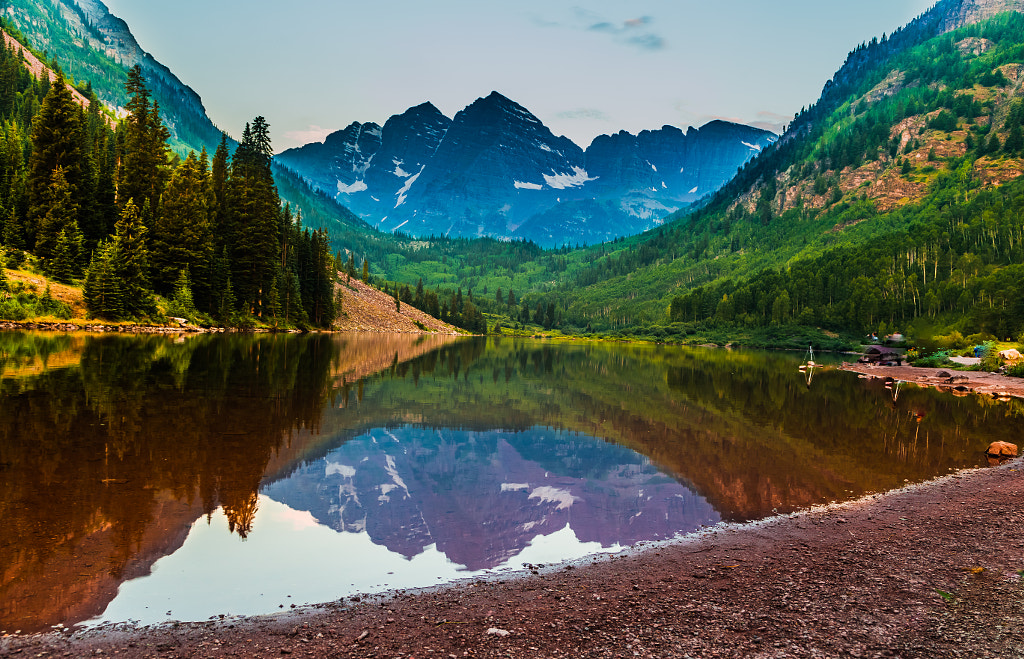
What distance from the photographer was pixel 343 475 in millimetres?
16734

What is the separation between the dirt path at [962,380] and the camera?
50125mm

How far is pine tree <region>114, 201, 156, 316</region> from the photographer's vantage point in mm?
68825

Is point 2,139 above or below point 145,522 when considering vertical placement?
above

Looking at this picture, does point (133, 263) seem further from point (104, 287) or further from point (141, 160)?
point (141, 160)

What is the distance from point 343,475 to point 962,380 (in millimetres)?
66920

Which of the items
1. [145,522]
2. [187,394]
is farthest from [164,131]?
[145,522]

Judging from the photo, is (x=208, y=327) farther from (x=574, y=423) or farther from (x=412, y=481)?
(x=412, y=481)

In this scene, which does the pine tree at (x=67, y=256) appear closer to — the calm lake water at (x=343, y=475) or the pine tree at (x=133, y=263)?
the pine tree at (x=133, y=263)

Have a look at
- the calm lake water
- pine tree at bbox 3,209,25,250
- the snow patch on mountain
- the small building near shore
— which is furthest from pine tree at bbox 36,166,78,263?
the small building near shore

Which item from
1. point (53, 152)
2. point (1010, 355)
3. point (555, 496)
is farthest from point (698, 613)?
point (53, 152)

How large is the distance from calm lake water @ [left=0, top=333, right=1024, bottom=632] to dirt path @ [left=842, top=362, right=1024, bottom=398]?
16.0 metres

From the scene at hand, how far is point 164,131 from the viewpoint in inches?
3499

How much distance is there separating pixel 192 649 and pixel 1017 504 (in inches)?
835

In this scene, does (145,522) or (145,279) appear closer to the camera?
(145,522)
